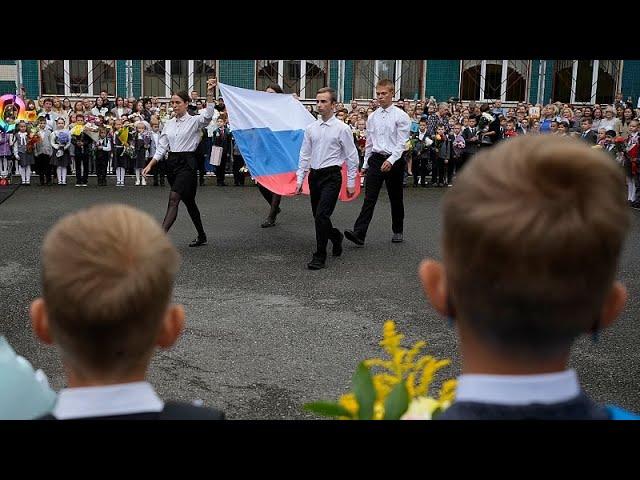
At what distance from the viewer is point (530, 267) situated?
1.18 m

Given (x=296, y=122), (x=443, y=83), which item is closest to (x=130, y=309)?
(x=296, y=122)

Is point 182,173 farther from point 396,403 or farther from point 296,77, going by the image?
point 296,77

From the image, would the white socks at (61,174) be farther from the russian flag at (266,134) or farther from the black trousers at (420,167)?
the black trousers at (420,167)

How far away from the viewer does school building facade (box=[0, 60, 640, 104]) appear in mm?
25641

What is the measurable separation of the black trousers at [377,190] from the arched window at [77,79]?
17.7 meters

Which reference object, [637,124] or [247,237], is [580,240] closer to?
[247,237]

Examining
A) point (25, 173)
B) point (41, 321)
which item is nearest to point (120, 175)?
point (25, 173)

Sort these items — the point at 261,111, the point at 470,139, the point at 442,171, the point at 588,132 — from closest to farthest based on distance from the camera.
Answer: the point at 261,111 < the point at 588,132 < the point at 470,139 < the point at 442,171

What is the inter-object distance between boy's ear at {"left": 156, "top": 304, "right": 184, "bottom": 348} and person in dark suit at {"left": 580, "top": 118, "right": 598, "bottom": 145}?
16908 millimetres

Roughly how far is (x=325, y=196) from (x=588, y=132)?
10.7 meters

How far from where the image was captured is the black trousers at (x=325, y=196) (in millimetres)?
8656

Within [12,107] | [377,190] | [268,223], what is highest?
[12,107]

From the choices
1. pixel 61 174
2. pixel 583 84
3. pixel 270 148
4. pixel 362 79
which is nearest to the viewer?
pixel 270 148

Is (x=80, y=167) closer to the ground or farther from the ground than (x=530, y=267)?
closer to the ground
